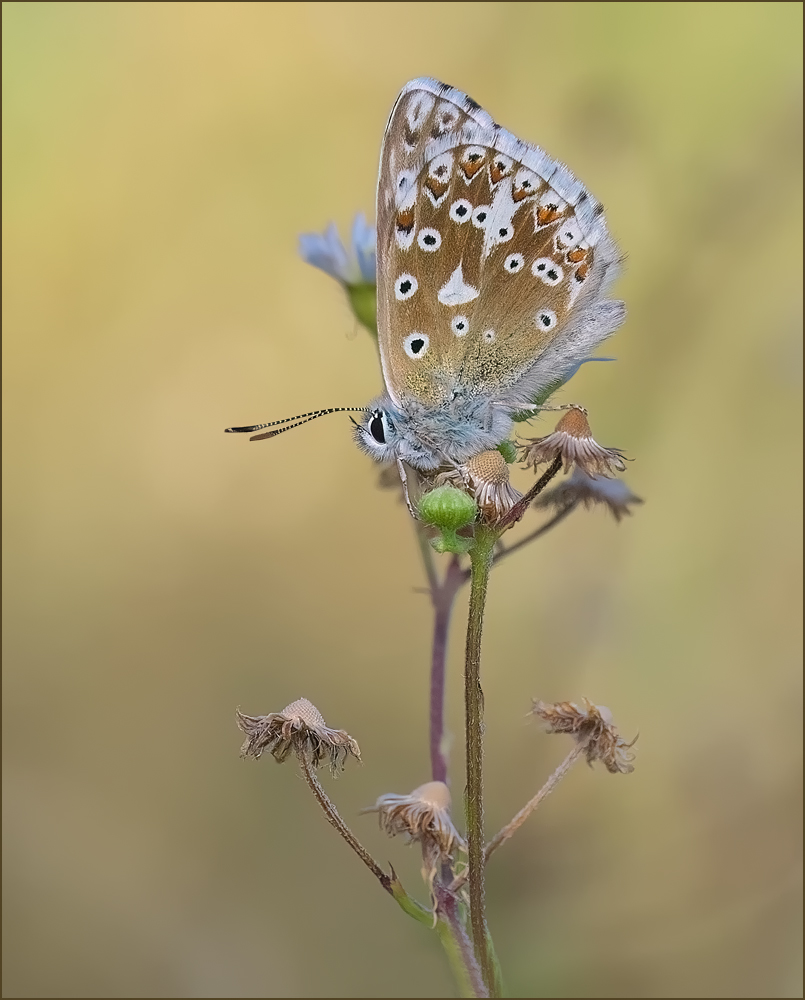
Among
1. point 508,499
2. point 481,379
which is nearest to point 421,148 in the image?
point 481,379

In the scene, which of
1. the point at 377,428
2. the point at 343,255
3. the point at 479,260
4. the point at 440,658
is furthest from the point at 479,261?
the point at 440,658

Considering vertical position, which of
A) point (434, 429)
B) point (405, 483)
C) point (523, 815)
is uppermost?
point (434, 429)

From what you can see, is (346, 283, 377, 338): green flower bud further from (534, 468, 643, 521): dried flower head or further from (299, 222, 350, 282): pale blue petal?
(534, 468, 643, 521): dried flower head

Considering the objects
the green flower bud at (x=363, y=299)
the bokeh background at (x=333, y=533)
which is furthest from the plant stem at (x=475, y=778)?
the bokeh background at (x=333, y=533)

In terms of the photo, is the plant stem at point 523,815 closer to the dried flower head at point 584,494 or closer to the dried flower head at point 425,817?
the dried flower head at point 425,817

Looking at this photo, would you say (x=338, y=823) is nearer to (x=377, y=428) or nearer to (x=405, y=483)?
(x=405, y=483)

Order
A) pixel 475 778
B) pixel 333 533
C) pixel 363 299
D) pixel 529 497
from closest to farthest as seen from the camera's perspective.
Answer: pixel 475 778 → pixel 529 497 → pixel 363 299 → pixel 333 533

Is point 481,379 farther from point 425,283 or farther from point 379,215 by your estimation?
point 379,215
